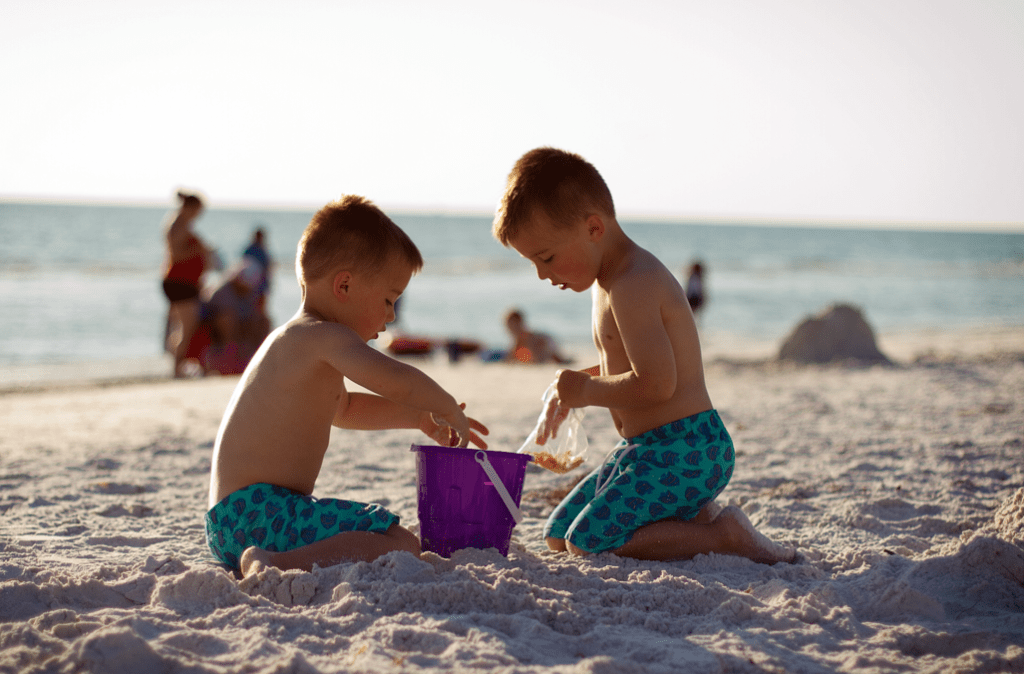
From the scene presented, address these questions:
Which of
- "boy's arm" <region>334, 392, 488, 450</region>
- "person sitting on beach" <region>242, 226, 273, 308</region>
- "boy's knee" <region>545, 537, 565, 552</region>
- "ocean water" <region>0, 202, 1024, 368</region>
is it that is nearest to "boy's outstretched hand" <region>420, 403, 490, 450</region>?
"boy's arm" <region>334, 392, 488, 450</region>

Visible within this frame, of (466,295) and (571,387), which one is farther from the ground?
(571,387)

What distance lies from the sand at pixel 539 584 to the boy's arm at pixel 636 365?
1.62 ft

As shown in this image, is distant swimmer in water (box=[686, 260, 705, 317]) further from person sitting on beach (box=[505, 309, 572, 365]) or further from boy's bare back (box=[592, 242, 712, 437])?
boy's bare back (box=[592, 242, 712, 437])

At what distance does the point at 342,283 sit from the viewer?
2389 millimetres

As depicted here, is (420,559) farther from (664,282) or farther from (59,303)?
(59,303)

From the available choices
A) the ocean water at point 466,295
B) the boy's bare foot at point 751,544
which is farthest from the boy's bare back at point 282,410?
the ocean water at point 466,295

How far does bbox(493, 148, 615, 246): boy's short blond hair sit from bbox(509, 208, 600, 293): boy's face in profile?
0.07ft

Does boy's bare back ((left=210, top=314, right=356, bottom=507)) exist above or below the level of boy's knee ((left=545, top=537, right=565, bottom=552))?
above

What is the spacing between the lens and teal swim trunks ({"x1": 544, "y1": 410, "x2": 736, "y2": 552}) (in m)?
2.52

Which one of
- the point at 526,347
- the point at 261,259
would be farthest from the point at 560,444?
the point at 261,259

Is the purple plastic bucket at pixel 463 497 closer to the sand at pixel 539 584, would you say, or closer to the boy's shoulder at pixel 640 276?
the sand at pixel 539 584

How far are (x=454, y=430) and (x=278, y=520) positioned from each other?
56 cm

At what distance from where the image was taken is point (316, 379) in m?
2.32

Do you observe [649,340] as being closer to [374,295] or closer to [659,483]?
[659,483]
